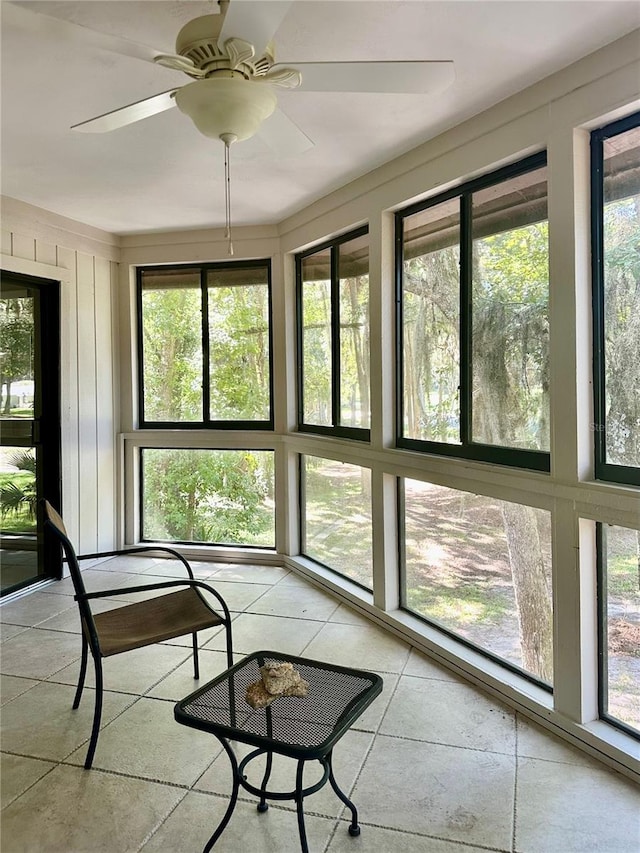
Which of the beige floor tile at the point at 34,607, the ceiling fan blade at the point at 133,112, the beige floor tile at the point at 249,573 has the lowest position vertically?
the beige floor tile at the point at 34,607

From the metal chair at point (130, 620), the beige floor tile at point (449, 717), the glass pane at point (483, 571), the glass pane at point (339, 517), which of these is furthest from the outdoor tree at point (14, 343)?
the beige floor tile at point (449, 717)

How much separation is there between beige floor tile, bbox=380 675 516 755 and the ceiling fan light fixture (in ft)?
7.40

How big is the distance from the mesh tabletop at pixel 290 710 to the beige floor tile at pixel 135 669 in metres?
1.04

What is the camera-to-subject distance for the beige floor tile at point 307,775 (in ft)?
6.28

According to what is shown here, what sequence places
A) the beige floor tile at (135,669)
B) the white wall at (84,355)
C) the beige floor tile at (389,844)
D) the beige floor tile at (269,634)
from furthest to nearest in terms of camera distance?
the white wall at (84,355) < the beige floor tile at (269,634) < the beige floor tile at (135,669) < the beige floor tile at (389,844)

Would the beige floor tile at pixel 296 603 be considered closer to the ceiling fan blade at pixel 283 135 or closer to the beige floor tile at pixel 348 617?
the beige floor tile at pixel 348 617

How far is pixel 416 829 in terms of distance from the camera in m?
1.79

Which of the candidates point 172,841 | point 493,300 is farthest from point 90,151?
point 172,841

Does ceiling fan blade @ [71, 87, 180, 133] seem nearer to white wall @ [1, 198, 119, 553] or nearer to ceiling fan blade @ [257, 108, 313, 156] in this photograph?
ceiling fan blade @ [257, 108, 313, 156]

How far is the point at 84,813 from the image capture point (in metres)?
1.87

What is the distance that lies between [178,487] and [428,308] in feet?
8.97

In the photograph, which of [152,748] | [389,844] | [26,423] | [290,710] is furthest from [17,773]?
[26,423]

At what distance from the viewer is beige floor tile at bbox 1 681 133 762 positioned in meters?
2.21

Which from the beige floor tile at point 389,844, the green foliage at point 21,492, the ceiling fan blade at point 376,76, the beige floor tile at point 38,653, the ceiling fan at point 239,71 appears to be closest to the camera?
the ceiling fan at point 239,71
